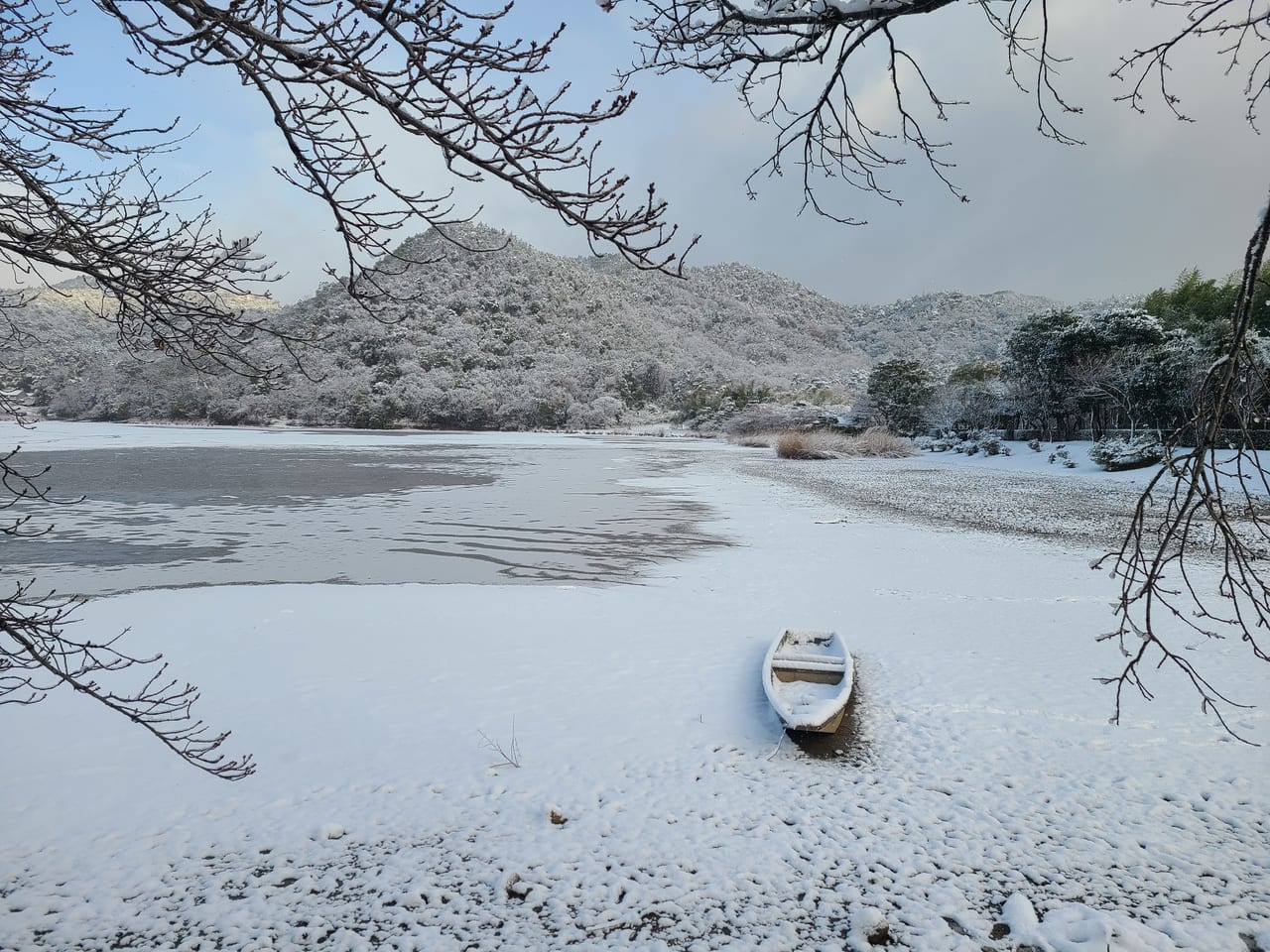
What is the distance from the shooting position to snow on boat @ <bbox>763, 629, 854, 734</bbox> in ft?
13.6

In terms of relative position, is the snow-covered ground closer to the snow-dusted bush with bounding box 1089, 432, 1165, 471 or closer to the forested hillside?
the snow-dusted bush with bounding box 1089, 432, 1165, 471

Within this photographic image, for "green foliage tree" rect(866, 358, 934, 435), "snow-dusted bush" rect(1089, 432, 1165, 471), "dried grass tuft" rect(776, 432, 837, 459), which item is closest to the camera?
"snow-dusted bush" rect(1089, 432, 1165, 471)

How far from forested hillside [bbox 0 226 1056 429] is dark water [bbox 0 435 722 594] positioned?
22.1 m

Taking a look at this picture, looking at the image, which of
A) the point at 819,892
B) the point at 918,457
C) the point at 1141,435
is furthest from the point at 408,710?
the point at 918,457

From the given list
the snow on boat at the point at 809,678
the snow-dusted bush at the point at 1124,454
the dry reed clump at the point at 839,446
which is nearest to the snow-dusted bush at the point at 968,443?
the dry reed clump at the point at 839,446

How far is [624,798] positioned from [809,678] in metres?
1.82

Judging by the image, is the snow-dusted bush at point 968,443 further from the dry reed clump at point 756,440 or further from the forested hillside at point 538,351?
the forested hillside at point 538,351

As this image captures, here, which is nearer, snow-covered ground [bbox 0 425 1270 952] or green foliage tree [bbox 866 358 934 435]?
snow-covered ground [bbox 0 425 1270 952]

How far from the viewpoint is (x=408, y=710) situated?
4.38m

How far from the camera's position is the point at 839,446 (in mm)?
31344

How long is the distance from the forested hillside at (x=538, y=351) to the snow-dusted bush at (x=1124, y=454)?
20.2 meters

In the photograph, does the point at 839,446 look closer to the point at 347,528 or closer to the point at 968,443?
the point at 968,443

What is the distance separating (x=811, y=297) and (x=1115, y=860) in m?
120

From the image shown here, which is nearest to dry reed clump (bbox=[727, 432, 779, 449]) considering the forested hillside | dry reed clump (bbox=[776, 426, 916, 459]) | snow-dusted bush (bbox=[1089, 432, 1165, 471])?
dry reed clump (bbox=[776, 426, 916, 459])
